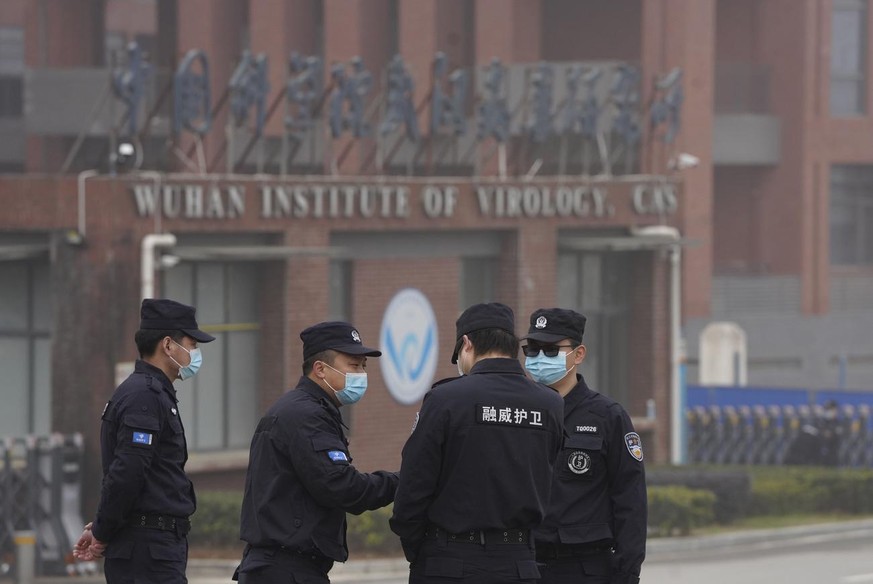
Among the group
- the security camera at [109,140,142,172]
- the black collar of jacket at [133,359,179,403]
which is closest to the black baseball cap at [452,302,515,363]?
the black collar of jacket at [133,359,179,403]

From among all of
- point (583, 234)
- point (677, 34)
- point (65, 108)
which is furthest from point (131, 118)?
point (677, 34)

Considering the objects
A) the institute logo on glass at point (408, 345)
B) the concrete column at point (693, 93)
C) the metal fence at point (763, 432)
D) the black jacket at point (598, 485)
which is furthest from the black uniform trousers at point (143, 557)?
the concrete column at point (693, 93)

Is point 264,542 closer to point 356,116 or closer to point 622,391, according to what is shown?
point 356,116

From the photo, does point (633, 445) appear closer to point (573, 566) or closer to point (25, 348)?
point (573, 566)

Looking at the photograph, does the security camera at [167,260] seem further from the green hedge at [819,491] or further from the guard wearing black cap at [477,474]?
the guard wearing black cap at [477,474]

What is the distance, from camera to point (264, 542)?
8281mm

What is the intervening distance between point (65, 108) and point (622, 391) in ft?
58.3

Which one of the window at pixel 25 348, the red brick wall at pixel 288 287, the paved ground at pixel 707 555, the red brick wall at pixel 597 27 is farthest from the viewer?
the red brick wall at pixel 597 27

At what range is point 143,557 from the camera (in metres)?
8.88

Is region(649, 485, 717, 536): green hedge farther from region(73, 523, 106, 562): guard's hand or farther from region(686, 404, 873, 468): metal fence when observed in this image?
region(73, 523, 106, 562): guard's hand

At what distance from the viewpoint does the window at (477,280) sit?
28.7 metres

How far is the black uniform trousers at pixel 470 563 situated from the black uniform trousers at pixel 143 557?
147cm

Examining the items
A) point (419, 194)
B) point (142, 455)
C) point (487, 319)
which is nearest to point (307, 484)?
point (142, 455)

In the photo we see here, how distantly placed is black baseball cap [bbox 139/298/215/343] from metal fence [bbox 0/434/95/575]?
13.1 m
